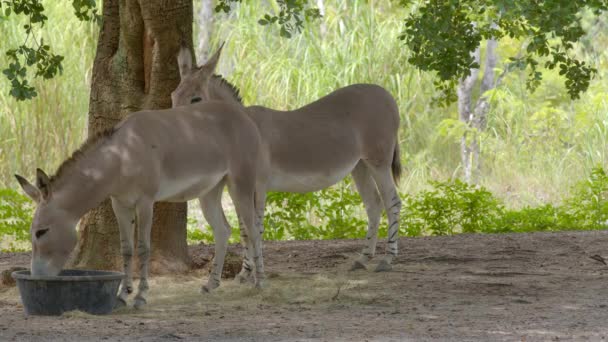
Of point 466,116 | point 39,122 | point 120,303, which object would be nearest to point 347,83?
point 466,116

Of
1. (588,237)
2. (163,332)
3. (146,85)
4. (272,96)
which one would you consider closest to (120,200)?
(163,332)

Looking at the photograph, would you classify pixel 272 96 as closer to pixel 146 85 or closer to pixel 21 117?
pixel 21 117

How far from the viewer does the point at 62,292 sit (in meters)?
5.55

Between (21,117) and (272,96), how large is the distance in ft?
13.3

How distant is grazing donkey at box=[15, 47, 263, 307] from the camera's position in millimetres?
5734

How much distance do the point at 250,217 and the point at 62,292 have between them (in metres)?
1.62

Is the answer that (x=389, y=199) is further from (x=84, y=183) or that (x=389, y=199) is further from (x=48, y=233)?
(x=48, y=233)

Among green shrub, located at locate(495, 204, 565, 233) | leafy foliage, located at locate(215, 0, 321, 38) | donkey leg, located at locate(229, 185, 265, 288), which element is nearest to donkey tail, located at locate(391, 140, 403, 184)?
leafy foliage, located at locate(215, 0, 321, 38)

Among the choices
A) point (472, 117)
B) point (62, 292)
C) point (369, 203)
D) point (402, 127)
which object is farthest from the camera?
point (472, 117)

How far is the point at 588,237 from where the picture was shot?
942 centimetres

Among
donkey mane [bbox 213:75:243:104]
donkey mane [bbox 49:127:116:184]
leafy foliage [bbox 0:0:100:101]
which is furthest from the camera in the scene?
donkey mane [bbox 213:75:243:104]

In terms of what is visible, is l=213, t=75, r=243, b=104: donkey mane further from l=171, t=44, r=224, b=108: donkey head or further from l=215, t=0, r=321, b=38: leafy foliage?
l=215, t=0, r=321, b=38: leafy foliage

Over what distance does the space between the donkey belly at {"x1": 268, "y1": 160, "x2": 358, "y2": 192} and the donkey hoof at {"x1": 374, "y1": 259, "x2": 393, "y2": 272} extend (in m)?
0.78

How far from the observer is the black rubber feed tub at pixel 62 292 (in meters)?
5.51
